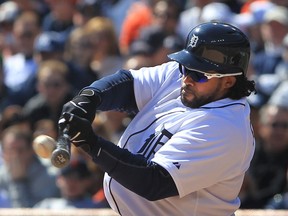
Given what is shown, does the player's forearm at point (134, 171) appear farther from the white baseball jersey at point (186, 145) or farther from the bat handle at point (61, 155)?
the bat handle at point (61, 155)

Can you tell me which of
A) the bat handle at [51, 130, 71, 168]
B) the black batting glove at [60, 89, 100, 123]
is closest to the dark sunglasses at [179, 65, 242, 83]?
the black batting glove at [60, 89, 100, 123]

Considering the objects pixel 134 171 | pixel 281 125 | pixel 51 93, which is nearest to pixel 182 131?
pixel 134 171

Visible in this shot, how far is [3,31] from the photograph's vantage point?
9.36 meters

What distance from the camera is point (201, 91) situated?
348cm

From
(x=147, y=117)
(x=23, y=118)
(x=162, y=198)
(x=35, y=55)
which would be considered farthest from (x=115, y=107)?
(x=35, y=55)

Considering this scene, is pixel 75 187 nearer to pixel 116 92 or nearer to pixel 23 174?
pixel 23 174

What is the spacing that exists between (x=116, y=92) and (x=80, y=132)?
21.0 inches

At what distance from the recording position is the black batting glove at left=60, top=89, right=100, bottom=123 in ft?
10.9

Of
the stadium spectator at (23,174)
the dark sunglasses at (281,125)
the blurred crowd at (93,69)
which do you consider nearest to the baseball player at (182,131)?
the blurred crowd at (93,69)

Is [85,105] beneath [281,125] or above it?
above

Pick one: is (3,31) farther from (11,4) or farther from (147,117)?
(147,117)

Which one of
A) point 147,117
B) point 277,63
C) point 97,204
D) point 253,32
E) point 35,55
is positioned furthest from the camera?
point 35,55

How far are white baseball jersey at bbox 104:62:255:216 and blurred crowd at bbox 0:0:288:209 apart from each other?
90.5 inches

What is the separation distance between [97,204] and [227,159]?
2686mm
